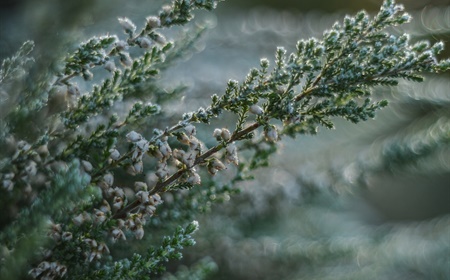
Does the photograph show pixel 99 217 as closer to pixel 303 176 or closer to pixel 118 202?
pixel 118 202

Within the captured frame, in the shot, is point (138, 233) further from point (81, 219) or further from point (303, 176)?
point (303, 176)

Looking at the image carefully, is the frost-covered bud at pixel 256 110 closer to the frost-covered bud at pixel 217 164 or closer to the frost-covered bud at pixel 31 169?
the frost-covered bud at pixel 217 164

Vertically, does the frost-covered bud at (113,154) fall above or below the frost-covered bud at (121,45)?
below

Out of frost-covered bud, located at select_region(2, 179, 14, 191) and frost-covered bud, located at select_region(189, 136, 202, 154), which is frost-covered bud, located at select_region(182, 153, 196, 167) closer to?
frost-covered bud, located at select_region(189, 136, 202, 154)

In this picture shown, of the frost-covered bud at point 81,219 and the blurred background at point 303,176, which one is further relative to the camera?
the blurred background at point 303,176

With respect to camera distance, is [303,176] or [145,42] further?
[303,176]

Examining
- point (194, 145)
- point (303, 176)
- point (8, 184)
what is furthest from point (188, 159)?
point (303, 176)

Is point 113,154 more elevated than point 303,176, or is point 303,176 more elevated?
point 303,176

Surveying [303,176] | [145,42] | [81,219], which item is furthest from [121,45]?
[303,176]

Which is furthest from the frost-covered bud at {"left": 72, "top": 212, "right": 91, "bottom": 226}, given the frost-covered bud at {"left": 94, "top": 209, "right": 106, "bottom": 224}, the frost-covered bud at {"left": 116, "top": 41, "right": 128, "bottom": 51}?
the frost-covered bud at {"left": 116, "top": 41, "right": 128, "bottom": 51}

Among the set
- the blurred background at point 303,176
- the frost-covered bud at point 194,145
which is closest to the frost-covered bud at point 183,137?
the frost-covered bud at point 194,145
